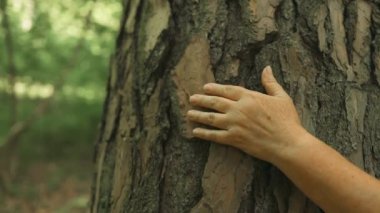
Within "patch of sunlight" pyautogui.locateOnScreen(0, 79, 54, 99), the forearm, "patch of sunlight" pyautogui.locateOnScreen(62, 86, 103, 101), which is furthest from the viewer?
"patch of sunlight" pyautogui.locateOnScreen(62, 86, 103, 101)

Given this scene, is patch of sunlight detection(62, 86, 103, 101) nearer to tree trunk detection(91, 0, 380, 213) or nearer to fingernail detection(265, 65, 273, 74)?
tree trunk detection(91, 0, 380, 213)

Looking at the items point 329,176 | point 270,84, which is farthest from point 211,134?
point 329,176

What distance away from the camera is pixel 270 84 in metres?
1.68

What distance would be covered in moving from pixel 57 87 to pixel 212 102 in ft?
18.5

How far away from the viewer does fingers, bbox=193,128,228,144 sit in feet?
5.44

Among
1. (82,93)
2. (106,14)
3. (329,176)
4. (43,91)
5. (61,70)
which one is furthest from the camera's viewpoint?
(82,93)

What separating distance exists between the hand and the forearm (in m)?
0.05

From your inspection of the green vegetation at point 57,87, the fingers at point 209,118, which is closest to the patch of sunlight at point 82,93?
the green vegetation at point 57,87

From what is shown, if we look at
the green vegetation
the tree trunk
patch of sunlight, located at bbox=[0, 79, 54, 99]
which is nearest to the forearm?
the tree trunk

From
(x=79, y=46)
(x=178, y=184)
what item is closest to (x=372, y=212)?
(x=178, y=184)

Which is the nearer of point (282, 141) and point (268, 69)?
point (282, 141)

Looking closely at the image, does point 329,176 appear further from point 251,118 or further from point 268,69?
point 268,69

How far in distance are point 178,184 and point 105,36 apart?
5.91 m

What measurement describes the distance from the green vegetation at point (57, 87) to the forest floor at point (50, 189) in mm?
14
